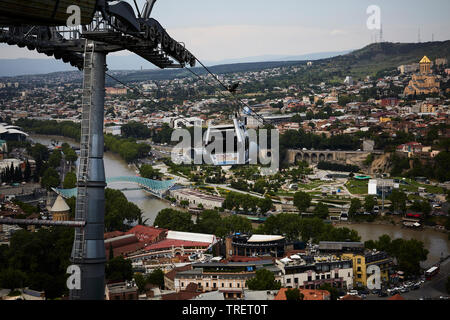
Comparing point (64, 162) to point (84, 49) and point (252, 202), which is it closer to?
point (252, 202)

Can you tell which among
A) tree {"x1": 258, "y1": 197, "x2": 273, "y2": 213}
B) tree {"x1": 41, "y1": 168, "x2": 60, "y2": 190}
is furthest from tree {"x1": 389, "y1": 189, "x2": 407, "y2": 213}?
tree {"x1": 41, "y1": 168, "x2": 60, "y2": 190}

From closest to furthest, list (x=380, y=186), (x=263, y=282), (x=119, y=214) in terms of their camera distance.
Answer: (x=263, y=282)
(x=119, y=214)
(x=380, y=186)

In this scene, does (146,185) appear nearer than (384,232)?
No

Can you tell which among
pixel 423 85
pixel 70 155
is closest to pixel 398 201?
pixel 70 155

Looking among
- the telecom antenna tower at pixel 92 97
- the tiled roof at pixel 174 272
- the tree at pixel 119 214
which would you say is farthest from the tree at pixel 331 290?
the tree at pixel 119 214

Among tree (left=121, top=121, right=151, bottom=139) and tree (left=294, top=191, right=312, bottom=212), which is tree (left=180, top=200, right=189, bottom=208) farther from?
tree (left=121, top=121, right=151, bottom=139)

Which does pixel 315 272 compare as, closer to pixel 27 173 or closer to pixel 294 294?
pixel 294 294

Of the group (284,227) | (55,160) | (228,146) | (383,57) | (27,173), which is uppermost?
(383,57)
